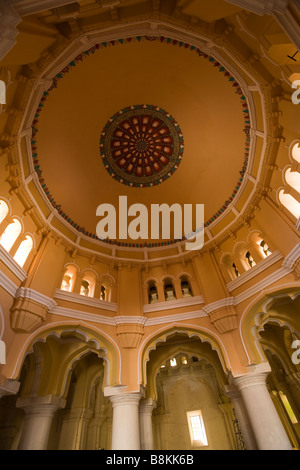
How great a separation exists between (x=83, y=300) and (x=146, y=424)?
4.95 m

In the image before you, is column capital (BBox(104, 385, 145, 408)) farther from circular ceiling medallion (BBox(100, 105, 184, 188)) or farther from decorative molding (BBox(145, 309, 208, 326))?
circular ceiling medallion (BBox(100, 105, 184, 188))

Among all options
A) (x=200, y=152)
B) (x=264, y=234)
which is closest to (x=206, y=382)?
(x=264, y=234)

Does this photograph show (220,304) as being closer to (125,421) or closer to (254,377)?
(254,377)

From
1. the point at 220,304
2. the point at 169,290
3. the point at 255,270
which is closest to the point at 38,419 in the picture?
the point at 169,290

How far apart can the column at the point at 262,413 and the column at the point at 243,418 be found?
43.6 inches

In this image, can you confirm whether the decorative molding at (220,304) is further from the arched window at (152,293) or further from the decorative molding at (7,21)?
the decorative molding at (7,21)

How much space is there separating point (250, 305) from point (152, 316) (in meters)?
3.72

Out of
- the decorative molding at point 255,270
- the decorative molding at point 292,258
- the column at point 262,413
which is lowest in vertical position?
the column at point 262,413

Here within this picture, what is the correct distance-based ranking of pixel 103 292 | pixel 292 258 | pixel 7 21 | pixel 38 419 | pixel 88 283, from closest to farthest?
pixel 7 21 < pixel 292 258 < pixel 38 419 < pixel 88 283 < pixel 103 292

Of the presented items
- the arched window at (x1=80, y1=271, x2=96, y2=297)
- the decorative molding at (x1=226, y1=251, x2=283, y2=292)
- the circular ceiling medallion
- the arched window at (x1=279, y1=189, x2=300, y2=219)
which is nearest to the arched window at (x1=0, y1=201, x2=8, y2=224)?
the arched window at (x1=80, y1=271, x2=96, y2=297)

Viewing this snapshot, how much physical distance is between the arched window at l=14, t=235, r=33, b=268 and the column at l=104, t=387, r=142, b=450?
5.17 meters

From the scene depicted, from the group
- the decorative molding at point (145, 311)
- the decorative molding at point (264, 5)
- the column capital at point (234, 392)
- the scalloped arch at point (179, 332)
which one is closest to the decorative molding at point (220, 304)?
the decorative molding at point (145, 311)

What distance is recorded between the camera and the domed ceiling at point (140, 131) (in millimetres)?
8898

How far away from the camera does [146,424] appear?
9320mm
